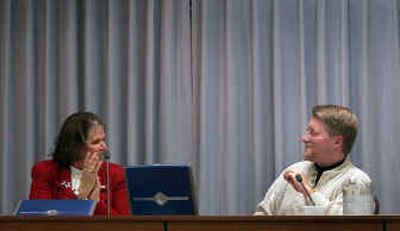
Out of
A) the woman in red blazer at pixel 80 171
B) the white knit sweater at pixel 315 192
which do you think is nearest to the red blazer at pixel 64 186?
the woman in red blazer at pixel 80 171

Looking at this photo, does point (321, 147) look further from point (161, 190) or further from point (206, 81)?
point (206, 81)

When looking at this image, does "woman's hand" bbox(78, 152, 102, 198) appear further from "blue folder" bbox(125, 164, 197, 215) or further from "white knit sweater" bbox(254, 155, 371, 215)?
"white knit sweater" bbox(254, 155, 371, 215)

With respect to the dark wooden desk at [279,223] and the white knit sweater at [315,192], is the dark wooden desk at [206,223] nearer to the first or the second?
the dark wooden desk at [279,223]

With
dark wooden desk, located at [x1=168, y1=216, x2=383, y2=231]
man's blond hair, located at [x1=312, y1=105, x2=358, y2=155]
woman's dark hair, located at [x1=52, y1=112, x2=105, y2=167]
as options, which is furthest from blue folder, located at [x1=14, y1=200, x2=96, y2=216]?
man's blond hair, located at [x1=312, y1=105, x2=358, y2=155]

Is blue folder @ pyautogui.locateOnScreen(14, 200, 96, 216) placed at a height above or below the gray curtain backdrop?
below

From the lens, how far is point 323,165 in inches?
146

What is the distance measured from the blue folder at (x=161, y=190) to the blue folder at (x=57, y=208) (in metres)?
0.20

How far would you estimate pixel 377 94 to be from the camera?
173 inches

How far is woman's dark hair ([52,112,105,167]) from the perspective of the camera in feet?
12.8

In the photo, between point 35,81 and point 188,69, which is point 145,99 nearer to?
point 188,69

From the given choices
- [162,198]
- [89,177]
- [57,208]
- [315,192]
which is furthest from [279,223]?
[89,177]

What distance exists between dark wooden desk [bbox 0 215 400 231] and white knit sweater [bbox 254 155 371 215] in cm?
71

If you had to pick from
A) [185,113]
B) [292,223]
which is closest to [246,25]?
[185,113]

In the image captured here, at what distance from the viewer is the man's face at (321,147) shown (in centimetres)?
367
